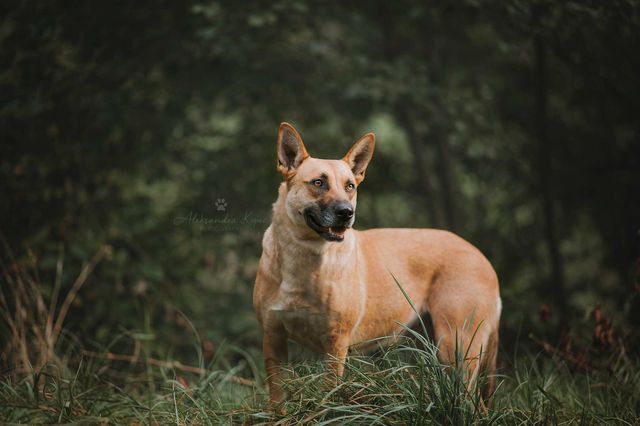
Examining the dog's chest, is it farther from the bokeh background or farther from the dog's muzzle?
the bokeh background

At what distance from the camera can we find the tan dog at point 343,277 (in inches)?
131

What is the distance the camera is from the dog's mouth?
322 centimetres

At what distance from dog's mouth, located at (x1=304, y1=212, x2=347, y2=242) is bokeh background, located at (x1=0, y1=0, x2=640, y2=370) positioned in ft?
5.96

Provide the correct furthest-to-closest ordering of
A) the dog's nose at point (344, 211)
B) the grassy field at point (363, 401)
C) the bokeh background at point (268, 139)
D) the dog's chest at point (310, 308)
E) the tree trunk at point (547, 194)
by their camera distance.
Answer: the tree trunk at point (547, 194) → the bokeh background at point (268, 139) → the dog's chest at point (310, 308) → the dog's nose at point (344, 211) → the grassy field at point (363, 401)

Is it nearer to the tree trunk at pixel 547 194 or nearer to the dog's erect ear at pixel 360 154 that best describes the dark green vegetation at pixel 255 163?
the tree trunk at pixel 547 194

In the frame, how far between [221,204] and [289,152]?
2746 millimetres

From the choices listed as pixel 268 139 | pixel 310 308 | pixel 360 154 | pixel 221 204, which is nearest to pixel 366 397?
pixel 310 308

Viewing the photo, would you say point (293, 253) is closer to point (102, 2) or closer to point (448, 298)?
point (448, 298)

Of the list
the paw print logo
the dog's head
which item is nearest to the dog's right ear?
the dog's head

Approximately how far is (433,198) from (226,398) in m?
4.22

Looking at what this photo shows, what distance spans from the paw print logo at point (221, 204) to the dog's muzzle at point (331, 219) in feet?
9.69

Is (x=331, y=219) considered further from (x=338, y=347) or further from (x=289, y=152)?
(x=338, y=347)

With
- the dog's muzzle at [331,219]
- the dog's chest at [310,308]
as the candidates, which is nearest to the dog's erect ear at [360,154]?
the dog's muzzle at [331,219]

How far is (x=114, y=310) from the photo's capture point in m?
5.42
